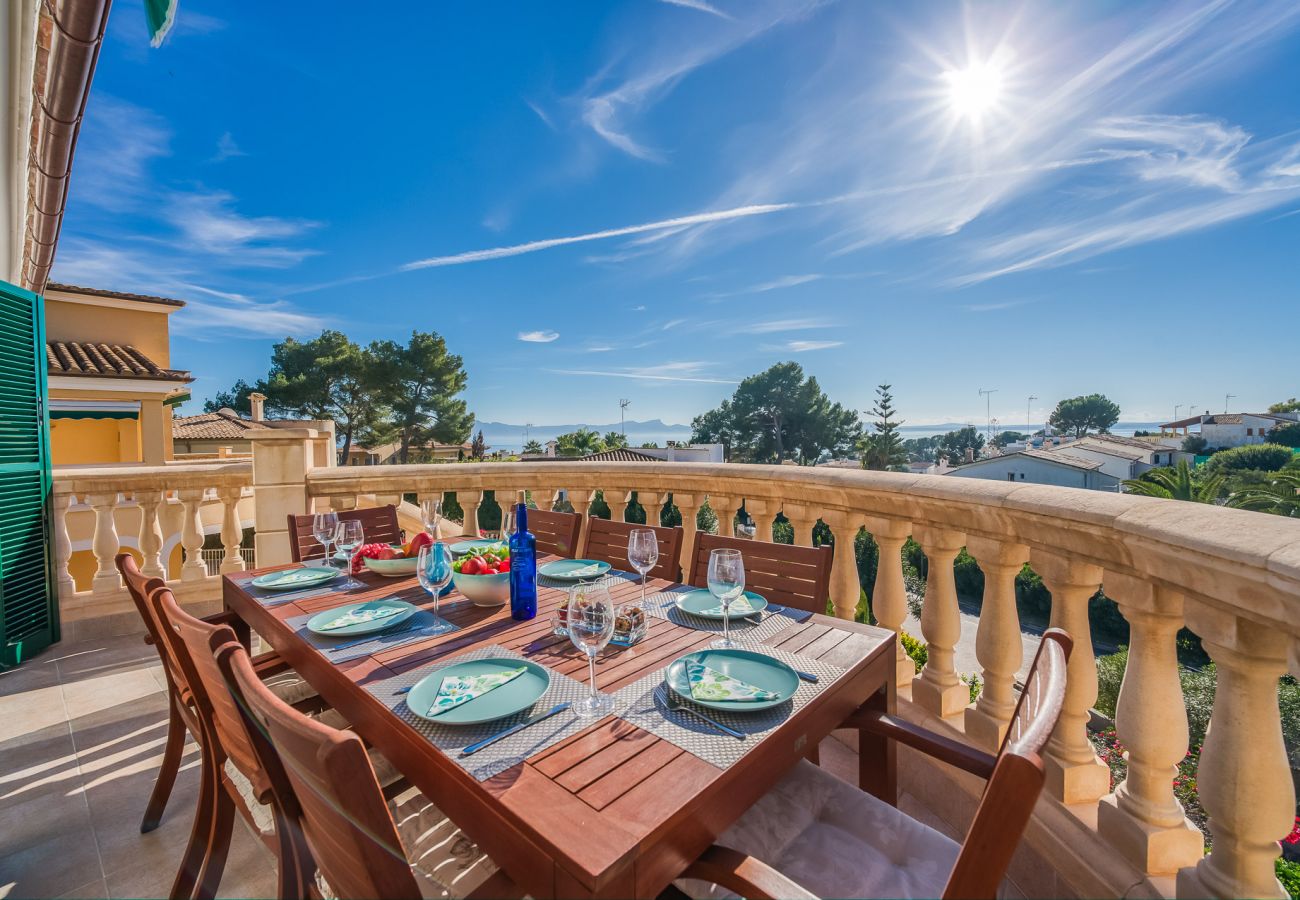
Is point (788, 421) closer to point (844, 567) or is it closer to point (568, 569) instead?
point (844, 567)

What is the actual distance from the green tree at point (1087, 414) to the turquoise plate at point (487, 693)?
253 feet

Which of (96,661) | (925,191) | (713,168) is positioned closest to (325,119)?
(713,168)

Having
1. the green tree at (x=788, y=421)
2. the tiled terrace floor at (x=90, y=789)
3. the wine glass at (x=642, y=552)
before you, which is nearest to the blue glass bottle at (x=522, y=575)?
the wine glass at (x=642, y=552)

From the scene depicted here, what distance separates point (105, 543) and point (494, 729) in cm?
403

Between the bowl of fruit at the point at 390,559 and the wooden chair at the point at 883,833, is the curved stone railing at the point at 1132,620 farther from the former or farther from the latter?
the bowl of fruit at the point at 390,559

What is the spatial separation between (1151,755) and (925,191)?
608 inches

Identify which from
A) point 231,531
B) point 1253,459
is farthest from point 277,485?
point 1253,459

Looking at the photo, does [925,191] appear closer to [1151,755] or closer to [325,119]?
[325,119]

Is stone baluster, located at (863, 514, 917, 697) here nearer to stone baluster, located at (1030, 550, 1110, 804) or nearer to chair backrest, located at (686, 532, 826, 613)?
chair backrest, located at (686, 532, 826, 613)

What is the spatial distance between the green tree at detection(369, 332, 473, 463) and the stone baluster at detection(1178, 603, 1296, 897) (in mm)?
28312

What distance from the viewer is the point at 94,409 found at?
35.2 ft

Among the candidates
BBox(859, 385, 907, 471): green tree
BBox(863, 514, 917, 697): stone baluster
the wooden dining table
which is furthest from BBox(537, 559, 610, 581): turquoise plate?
BBox(859, 385, 907, 471): green tree

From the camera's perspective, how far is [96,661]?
10.6 feet

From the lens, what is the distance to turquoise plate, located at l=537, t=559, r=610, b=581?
2150 mm
